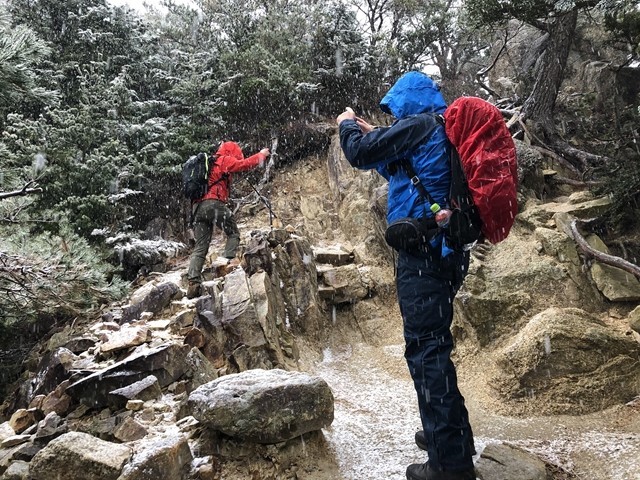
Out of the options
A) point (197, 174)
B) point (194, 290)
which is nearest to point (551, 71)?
point (197, 174)

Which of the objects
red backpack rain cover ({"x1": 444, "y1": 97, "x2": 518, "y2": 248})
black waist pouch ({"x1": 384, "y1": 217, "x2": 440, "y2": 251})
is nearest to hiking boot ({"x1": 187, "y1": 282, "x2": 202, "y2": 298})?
black waist pouch ({"x1": 384, "y1": 217, "x2": 440, "y2": 251})

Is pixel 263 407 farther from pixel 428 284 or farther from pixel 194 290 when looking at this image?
pixel 194 290

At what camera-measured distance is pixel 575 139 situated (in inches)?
370

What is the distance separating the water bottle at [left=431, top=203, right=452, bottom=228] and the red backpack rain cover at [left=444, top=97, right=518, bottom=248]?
18 centimetres

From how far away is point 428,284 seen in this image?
9.25 feet

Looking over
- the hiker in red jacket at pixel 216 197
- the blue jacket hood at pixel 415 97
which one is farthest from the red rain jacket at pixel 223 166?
the blue jacket hood at pixel 415 97

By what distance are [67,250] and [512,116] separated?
8776 millimetres

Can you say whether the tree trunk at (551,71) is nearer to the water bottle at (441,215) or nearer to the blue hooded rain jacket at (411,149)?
the blue hooded rain jacket at (411,149)

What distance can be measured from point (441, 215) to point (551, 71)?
24.5ft

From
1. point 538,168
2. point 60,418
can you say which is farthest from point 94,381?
point 538,168

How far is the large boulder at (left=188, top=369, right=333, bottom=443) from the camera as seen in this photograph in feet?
11.1

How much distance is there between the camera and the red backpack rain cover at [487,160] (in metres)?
2.67

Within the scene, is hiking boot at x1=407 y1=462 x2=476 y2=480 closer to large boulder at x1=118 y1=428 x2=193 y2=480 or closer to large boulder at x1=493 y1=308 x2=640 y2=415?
large boulder at x1=118 y1=428 x2=193 y2=480

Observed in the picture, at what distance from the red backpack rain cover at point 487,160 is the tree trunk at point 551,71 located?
6810mm
